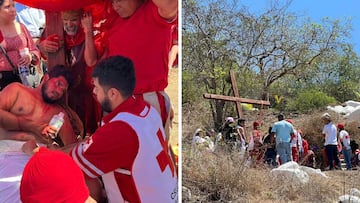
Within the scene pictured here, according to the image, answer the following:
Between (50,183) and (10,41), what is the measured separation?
107cm

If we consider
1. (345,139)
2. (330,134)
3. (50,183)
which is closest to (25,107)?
(50,183)

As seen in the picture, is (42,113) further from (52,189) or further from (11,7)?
(52,189)

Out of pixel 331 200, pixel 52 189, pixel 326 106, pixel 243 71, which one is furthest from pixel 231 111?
pixel 52 189

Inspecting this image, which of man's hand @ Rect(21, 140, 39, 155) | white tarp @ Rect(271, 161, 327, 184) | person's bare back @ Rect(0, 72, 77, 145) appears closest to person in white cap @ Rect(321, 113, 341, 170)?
white tarp @ Rect(271, 161, 327, 184)

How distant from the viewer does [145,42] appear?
3.09 metres

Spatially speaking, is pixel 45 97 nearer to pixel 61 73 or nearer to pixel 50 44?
pixel 61 73

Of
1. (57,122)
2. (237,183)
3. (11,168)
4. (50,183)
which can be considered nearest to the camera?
(50,183)

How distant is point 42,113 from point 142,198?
65 cm

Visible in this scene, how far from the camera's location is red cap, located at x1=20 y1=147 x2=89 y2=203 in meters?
2.21

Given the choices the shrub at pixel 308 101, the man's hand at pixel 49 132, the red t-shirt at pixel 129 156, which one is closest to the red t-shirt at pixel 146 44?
the red t-shirt at pixel 129 156

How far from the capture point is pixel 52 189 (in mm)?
2213

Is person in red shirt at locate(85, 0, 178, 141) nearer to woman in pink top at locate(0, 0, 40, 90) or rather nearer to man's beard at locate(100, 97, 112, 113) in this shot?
Result: man's beard at locate(100, 97, 112, 113)

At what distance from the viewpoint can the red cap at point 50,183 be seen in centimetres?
221

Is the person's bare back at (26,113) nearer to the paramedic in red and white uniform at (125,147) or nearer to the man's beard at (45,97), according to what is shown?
the man's beard at (45,97)
